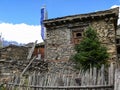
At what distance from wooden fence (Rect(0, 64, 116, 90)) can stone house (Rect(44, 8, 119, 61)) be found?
22.4 ft

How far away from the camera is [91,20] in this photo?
15.7 meters

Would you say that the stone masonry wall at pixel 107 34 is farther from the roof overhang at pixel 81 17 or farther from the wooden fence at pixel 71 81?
the wooden fence at pixel 71 81

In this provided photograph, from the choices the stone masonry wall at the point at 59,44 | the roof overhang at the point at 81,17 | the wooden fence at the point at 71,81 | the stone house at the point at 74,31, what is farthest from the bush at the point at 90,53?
the wooden fence at the point at 71,81

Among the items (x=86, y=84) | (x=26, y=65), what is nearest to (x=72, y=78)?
(x=86, y=84)

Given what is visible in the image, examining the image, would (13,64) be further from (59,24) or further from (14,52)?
(14,52)

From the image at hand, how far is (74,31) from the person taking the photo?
1634cm

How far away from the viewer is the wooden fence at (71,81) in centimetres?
695

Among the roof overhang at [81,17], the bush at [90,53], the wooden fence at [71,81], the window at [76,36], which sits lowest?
the wooden fence at [71,81]

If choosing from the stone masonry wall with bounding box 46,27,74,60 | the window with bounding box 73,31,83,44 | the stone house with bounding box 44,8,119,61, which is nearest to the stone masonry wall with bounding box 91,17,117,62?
the stone house with bounding box 44,8,119,61

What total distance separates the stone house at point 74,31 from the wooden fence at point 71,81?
6.83 meters

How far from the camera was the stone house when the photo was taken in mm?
15132

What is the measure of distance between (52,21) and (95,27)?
2.74m

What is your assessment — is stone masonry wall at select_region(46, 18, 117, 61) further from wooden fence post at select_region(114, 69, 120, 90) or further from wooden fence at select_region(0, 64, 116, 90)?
wooden fence post at select_region(114, 69, 120, 90)

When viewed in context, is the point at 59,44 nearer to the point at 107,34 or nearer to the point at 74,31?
the point at 74,31
